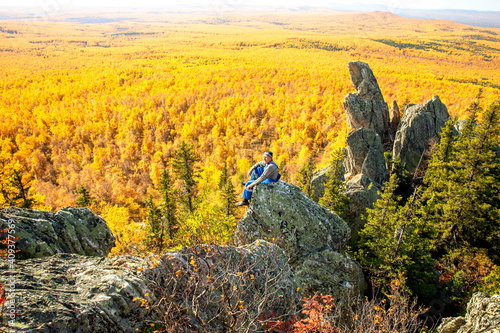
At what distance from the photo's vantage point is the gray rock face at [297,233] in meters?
12.4

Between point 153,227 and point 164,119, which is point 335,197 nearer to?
point 153,227

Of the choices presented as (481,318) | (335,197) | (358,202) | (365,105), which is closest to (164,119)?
(365,105)

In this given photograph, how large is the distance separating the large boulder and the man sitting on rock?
142 inches

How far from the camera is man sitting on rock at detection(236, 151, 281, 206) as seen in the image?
12102mm

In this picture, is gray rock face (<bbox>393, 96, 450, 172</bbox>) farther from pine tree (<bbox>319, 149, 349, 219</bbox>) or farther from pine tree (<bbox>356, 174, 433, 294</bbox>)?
pine tree (<bbox>356, 174, 433, 294</bbox>)

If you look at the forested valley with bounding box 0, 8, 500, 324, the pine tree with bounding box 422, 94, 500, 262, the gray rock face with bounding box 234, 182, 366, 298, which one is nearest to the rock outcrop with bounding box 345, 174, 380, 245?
the forested valley with bounding box 0, 8, 500, 324

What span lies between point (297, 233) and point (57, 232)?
1039 centimetres

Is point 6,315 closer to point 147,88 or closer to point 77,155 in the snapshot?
point 77,155

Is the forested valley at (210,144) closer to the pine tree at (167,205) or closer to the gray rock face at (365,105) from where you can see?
the pine tree at (167,205)

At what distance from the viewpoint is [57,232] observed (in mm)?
11172

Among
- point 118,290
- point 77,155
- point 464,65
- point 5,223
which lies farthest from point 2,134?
point 464,65

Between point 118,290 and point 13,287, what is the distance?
2207 mm

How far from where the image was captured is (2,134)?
8638cm

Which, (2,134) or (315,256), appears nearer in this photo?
(315,256)
